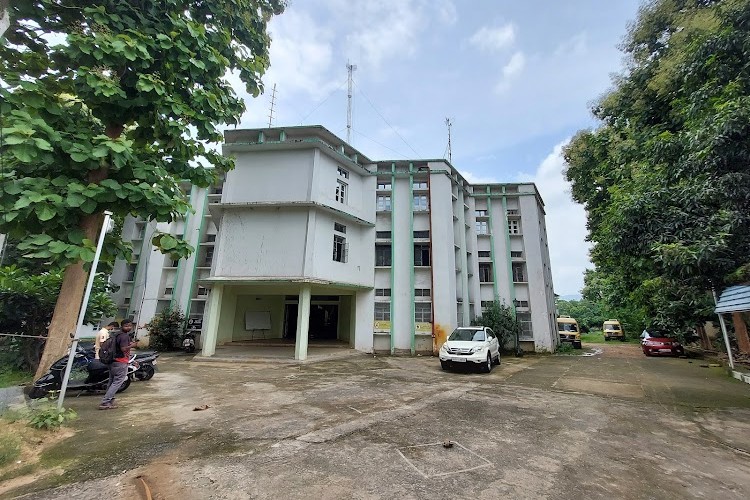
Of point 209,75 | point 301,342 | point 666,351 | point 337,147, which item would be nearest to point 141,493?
point 209,75

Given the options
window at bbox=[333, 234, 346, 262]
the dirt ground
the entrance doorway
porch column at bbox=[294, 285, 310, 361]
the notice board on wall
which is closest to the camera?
the dirt ground

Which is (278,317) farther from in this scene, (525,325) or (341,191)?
(525,325)

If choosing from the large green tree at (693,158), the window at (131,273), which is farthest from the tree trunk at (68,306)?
the window at (131,273)

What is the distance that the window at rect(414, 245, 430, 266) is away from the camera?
56.7ft

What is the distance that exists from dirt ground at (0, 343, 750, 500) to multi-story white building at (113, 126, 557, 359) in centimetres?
624

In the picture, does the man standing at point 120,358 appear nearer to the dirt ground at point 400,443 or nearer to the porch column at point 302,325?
the dirt ground at point 400,443

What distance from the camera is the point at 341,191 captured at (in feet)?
53.1

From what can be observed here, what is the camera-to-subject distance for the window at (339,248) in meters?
15.3

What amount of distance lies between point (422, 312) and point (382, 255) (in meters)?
3.67

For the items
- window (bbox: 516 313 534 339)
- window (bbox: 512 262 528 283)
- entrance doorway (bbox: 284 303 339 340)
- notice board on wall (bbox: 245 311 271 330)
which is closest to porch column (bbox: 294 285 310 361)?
notice board on wall (bbox: 245 311 271 330)

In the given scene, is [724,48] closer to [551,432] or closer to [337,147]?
[551,432]

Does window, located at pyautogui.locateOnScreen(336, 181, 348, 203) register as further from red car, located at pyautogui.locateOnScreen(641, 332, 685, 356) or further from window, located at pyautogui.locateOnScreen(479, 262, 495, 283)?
red car, located at pyautogui.locateOnScreen(641, 332, 685, 356)

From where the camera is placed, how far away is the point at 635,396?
820 cm

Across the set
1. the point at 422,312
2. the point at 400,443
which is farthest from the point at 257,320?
the point at 400,443
